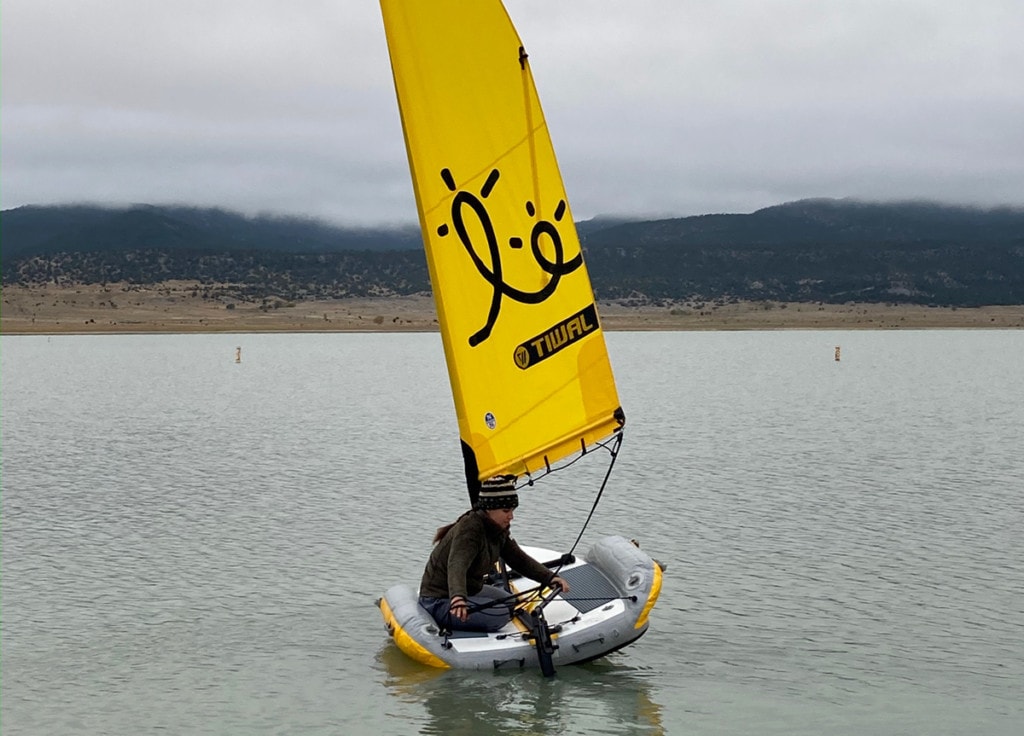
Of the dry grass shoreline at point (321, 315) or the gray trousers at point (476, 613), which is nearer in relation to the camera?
the gray trousers at point (476, 613)

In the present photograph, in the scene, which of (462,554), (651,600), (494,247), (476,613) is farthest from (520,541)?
(494,247)

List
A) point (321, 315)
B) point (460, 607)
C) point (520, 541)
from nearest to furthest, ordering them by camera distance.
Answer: point (460, 607) → point (520, 541) → point (321, 315)

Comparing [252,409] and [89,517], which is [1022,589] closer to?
[89,517]

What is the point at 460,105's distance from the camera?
41.8 ft

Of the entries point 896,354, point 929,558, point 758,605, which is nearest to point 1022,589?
point 929,558

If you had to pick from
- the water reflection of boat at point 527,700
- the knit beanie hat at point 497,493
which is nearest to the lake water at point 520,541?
the water reflection of boat at point 527,700

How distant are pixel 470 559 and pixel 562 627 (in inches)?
43.8

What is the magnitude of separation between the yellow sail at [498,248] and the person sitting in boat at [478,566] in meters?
0.33

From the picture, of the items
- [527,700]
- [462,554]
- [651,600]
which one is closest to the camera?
[527,700]

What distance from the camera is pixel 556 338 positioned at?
13.0 m

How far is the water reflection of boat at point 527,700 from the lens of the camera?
1190 centimetres

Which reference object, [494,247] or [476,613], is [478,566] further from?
[494,247]

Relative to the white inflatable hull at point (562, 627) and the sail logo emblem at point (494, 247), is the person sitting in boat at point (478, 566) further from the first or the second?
the sail logo emblem at point (494, 247)

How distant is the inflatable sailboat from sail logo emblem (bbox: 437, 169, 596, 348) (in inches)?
0.5
